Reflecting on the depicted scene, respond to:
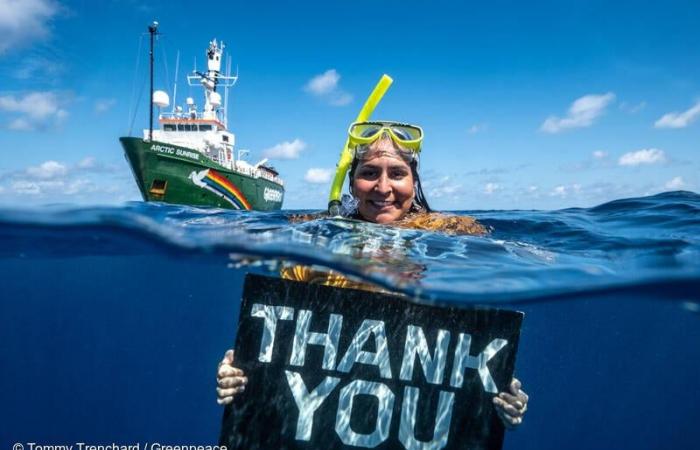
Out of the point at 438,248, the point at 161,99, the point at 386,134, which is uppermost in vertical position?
the point at 161,99

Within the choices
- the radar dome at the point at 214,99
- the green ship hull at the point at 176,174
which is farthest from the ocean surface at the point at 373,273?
the radar dome at the point at 214,99

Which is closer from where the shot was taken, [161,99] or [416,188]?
[416,188]

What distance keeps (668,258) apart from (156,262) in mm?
9315

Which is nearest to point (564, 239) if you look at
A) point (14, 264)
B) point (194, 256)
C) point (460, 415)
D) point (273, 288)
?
point (460, 415)

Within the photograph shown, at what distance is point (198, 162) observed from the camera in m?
25.4

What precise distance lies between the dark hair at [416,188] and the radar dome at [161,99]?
30978mm

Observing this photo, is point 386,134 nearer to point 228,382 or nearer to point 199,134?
point 228,382

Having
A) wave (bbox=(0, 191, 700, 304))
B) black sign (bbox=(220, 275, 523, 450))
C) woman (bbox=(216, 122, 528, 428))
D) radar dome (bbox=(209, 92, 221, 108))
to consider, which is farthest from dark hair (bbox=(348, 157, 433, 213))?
radar dome (bbox=(209, 92, 221, 108))

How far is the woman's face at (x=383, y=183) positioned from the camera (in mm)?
4098

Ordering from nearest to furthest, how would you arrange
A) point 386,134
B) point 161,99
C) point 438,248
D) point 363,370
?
point 363,370
point 386,134
point 438,248
point 161,99

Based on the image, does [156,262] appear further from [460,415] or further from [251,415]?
[460,415]

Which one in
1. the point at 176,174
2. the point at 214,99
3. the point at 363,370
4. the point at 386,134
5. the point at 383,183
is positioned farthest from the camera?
the point at 214,99

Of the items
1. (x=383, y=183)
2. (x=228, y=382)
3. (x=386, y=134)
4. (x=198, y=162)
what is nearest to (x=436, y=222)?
(x=383, y=183)

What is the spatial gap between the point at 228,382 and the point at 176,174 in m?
24.1
